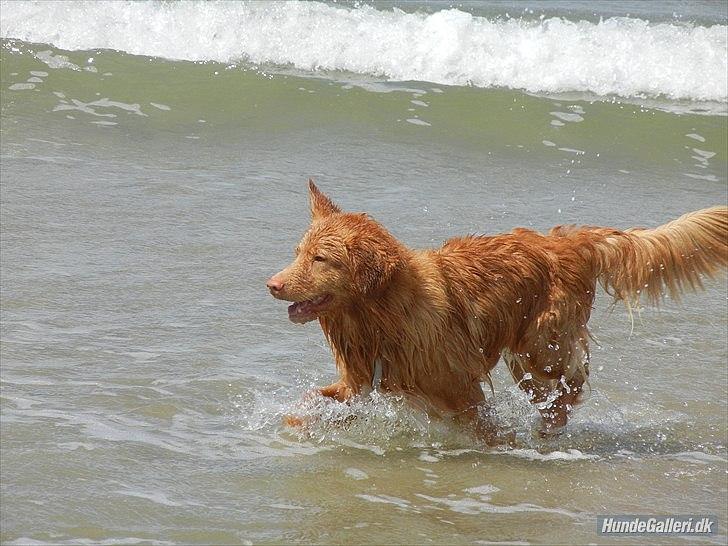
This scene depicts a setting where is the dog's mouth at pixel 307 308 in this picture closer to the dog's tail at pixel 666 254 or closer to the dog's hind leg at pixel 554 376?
the dog's hind leg at pixel 554 376

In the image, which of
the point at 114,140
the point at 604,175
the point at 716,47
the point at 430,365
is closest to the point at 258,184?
the point at 114,140

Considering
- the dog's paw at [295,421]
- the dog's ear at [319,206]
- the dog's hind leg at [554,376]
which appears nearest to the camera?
the dog's ear at [319,206]

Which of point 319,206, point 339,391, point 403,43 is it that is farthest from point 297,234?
point 403,43

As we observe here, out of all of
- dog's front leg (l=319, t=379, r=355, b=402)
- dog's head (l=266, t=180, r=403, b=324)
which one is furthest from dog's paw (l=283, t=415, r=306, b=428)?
dog's head (l=266, t=180, r=403, b=324)

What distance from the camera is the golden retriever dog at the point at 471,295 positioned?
5.82 metres

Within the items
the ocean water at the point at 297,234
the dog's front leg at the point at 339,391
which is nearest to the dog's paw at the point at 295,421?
the ocean water at the point at 297,234

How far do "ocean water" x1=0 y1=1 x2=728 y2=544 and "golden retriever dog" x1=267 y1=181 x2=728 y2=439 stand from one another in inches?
9.6

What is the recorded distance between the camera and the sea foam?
15.7m

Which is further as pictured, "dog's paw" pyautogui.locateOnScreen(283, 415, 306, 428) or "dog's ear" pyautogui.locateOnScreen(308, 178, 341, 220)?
"dog's paw" pyautogui.locateOnScreen(283, 415, 306, 428)

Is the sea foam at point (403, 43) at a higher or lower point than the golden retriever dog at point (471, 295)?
higher

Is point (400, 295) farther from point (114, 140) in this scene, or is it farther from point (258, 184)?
point (114, 140)

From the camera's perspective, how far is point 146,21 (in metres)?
16.4

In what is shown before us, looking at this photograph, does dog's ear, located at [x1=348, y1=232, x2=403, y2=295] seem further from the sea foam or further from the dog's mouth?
the sea foam

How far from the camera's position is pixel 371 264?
5.78m
